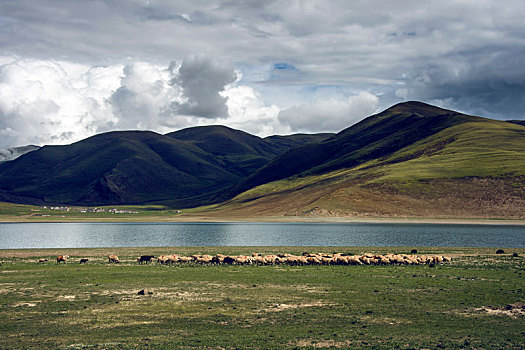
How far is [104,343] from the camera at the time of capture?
80.1ft

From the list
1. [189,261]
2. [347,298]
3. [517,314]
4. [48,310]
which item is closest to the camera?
[517,314]

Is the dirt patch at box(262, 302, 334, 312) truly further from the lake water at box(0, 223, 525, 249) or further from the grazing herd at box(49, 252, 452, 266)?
the lake water at box(0, 223, 525, 249)

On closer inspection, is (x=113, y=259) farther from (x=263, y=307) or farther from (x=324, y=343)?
(x=324, y=343)

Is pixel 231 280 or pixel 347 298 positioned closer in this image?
pixel 347 298

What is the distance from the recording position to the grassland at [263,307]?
986 inches

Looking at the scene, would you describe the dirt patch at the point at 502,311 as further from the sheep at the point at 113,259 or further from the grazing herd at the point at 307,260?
the sheep at the point at 113,259

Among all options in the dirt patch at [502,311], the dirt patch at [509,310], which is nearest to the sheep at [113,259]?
the dirt patch at [502,311]

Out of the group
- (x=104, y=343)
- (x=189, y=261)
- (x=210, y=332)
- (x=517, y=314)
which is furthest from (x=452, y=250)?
(x=104, y=343)

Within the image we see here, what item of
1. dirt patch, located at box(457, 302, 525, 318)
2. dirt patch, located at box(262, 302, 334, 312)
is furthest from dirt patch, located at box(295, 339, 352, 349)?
dirt patch, located at box(457, 302, 525, 318)

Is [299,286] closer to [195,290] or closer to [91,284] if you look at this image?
[195,290]

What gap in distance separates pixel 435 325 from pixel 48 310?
975 inches

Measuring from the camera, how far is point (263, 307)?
3297 centimetres

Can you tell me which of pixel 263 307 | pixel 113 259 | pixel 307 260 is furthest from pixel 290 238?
pixel 263 307

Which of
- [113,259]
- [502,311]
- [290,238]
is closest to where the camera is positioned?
[502,311]
